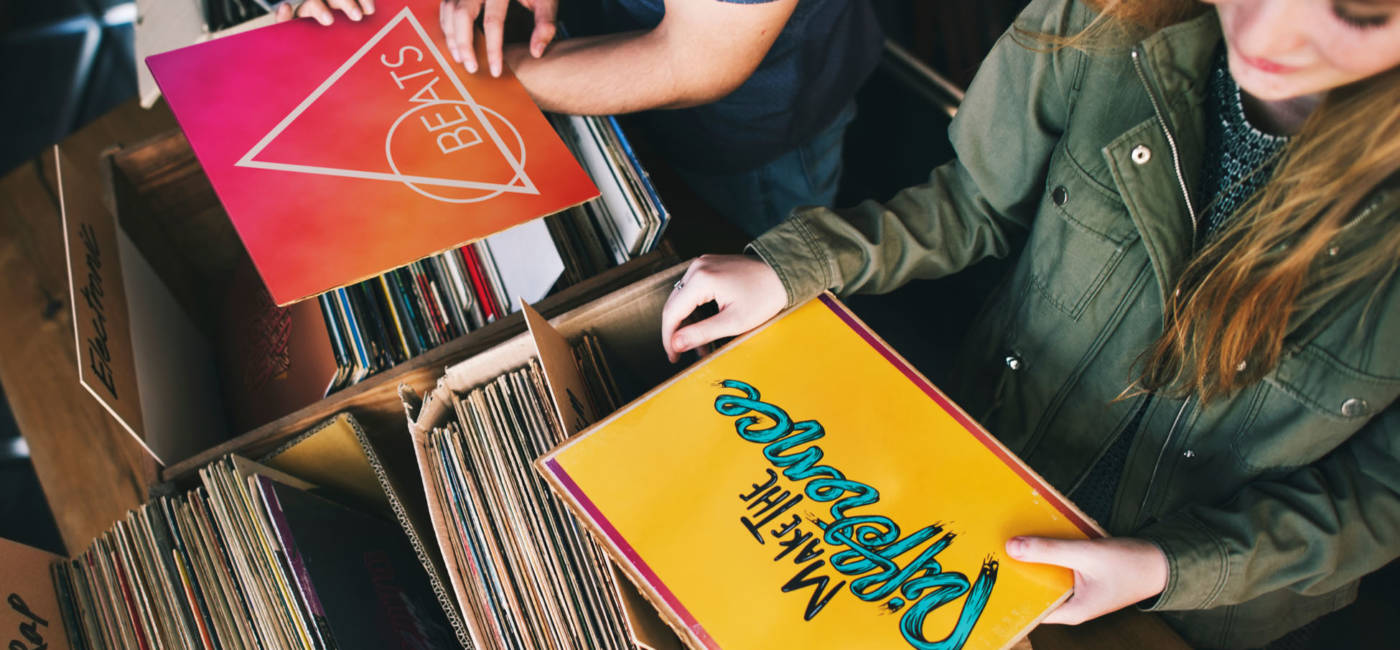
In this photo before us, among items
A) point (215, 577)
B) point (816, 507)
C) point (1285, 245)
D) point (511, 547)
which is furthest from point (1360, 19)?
point (215, 577)

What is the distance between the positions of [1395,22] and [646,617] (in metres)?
0.80

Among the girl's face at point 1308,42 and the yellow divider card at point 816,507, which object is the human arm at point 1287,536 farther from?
the girl's face at point 1308,42

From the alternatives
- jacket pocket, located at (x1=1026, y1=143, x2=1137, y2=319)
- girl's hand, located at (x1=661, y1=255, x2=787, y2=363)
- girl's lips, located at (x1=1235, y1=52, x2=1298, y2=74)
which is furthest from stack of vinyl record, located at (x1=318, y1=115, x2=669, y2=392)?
girl's lips, located at (x1=1235, y1=52, x2=1298, y2=74)

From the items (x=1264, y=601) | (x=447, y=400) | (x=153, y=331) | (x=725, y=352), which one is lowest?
(x=1264, y=601)

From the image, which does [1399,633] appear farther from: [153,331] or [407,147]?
[153,331]

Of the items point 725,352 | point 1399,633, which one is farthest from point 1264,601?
point 725,352

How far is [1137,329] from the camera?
0.88 meters

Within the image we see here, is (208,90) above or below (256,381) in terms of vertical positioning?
above

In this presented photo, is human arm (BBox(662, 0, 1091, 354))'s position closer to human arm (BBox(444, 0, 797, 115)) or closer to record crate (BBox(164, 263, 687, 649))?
record crate (BBox(164, 263, 687, 649))

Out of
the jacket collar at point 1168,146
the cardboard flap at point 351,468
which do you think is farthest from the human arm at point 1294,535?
the cardboard flap at point 351,468

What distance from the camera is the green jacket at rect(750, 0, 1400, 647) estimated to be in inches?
30.4

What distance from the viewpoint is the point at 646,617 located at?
73cm

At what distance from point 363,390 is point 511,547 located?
0.31 meters

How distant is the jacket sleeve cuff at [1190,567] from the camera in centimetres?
76
